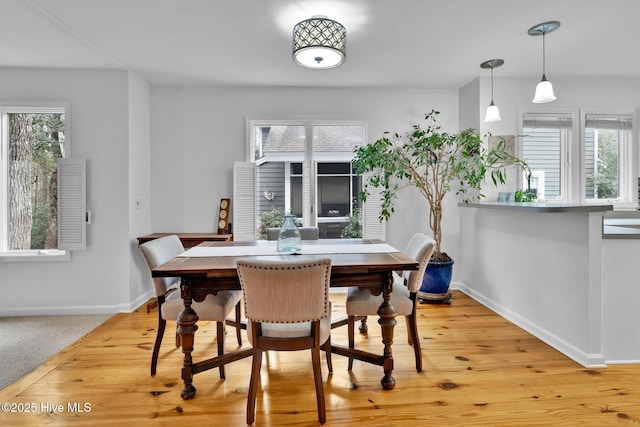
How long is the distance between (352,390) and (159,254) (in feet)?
5.14

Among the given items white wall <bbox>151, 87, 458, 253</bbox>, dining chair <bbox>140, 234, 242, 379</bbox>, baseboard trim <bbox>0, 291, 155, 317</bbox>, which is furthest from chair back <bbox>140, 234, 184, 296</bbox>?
white wall <bbox>151, 87, 458, 253</bbox>

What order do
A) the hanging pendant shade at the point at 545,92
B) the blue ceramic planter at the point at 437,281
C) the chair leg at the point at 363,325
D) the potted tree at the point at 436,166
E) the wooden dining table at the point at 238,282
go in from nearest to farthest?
the wooden dining table at the point at 238,282 → the hanging pendant shade at the point at 545,92 → the chair leg at the point at 363,325 → the potted tree at the point at 436,166 → the blue ceramic planter at the point at 437,281

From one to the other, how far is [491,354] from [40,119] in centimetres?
481

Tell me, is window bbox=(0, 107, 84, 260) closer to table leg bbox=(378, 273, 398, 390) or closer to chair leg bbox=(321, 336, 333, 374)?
chair leg bbox=(321, 336, 333, 374)

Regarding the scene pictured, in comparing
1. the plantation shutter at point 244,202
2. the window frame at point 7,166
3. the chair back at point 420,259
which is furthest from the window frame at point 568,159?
the window frame at point 7,166

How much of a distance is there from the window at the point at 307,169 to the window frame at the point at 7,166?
6.41ft

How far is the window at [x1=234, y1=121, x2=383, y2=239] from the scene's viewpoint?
427 centimetres

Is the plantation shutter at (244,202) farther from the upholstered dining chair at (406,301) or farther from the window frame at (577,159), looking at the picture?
the window frame at (577,159)

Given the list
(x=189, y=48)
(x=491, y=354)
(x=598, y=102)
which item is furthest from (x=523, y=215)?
(x=189, y=48)

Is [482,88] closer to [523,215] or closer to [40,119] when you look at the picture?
[523,215]

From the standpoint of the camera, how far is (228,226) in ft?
13.3

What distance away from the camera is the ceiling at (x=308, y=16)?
97.0 inches

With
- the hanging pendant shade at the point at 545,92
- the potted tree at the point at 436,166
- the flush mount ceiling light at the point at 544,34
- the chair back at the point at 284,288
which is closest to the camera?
the chair back at the point at 284,288

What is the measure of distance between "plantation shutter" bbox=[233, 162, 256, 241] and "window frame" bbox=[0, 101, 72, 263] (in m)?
1.70
